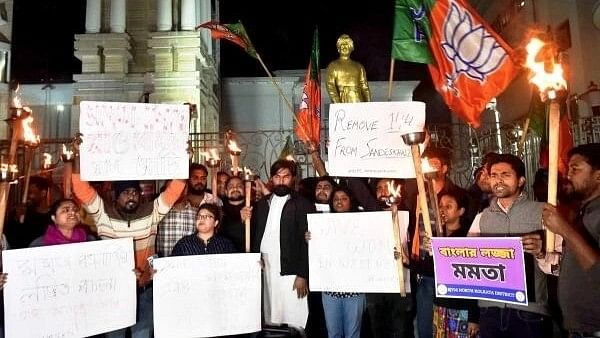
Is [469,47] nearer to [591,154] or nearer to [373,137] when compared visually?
[373,137]

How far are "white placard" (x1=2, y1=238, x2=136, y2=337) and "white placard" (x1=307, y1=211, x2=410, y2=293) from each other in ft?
5.46

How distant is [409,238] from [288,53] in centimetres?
2080

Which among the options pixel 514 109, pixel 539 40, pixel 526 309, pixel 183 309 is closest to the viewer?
pixel 539 40

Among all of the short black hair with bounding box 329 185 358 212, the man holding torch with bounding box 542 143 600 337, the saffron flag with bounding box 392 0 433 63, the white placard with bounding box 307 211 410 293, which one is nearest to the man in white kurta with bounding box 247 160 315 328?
the short black hair with bounding box 329 185 358 212

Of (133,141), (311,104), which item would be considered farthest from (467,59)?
(311,104)

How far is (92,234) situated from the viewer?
4.57 m

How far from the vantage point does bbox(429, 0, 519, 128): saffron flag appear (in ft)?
14.8

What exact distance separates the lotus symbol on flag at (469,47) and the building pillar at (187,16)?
30.2ft

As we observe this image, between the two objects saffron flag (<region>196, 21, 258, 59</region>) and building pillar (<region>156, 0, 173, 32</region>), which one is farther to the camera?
building pillar (<region>156, 0, 173, 32</region>)

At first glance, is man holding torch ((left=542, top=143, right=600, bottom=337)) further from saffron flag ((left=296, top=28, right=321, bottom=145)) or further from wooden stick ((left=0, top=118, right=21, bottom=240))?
saffron flag ((left=296, top=28, right=321, bottom=145))

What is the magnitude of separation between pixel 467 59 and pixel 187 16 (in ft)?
31.4

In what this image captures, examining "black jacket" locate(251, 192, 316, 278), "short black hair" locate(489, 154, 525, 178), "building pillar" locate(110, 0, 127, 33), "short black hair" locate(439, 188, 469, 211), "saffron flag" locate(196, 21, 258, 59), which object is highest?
"building pillar" locate(110, 0, 127, 33)

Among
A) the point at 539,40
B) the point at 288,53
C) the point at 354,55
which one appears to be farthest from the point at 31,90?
the point at 539,40

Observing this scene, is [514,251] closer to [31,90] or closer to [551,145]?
[551,145]
